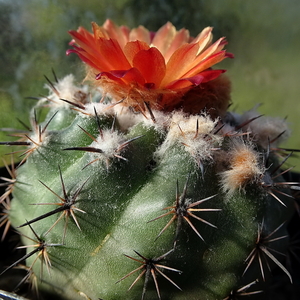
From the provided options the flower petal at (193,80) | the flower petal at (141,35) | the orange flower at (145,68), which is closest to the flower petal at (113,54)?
the orange flower at (145,68)

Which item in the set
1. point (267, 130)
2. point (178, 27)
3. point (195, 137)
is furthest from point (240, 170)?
point (178, 27)

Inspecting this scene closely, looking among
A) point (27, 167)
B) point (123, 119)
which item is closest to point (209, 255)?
point (123, 119)

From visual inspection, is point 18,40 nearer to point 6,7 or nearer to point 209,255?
point 6,7

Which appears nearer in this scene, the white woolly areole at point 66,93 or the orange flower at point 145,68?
the orange flower at point 145,68

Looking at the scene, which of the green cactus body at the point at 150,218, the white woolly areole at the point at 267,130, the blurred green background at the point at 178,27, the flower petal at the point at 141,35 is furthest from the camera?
the blurred green background at the point at 178,27

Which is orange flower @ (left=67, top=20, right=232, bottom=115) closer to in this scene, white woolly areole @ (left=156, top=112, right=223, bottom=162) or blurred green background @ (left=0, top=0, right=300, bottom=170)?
white woolly areole @ (left=156, top=112, right=223, bottom=162)

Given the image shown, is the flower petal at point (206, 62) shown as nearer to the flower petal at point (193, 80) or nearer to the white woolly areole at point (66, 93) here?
the flower petal at point (193, 80)

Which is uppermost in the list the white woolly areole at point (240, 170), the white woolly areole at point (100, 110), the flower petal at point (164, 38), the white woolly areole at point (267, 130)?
the flower petal at point (164, 38)
